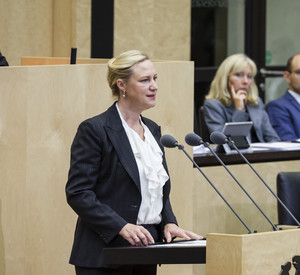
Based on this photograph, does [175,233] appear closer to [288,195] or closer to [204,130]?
[288,195]

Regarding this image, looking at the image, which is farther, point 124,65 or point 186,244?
point 124,65

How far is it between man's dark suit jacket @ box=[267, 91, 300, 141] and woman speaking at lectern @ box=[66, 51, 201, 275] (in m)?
3.06

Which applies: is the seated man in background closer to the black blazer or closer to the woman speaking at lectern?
the woman speaking at lectern

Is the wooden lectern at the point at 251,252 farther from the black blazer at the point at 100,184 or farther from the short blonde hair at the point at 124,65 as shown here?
the short blonde hair at the point at 124,65

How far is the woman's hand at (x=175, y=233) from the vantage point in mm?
3516

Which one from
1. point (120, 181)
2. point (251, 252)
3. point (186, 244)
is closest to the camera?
point (251, 252)

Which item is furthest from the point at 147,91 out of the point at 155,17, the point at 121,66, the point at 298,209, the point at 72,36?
the point at 155,17

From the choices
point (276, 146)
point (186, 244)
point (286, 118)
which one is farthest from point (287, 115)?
point (186, 244)

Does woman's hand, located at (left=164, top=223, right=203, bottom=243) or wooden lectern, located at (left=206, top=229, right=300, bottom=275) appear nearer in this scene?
wooden lectern, located at (left=206, top=229, right=300, bottom=275)

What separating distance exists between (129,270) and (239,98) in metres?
3.03

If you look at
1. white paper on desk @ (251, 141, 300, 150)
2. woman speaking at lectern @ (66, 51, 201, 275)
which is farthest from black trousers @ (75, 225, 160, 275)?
white paper on desk @ (251, 141, 300, 150)

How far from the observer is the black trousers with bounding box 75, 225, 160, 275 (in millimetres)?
3459

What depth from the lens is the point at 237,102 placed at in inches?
250

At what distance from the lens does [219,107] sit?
6277 millimetres
